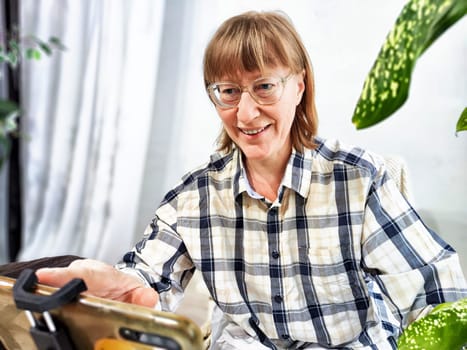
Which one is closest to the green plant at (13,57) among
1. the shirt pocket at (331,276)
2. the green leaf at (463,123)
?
the shirt pocket at (331,276)

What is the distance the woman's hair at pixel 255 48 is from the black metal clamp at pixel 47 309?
671mm

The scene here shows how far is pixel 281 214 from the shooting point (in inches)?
47.7

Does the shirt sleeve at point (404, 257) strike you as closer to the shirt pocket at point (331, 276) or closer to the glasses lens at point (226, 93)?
the shirt pocket at point (331, 276)

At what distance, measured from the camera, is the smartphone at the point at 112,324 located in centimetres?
51

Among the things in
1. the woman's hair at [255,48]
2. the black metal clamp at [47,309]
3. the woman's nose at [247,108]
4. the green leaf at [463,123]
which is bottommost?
the black metal clamp at [47,309]

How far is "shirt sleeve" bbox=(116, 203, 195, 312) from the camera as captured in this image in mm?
1172

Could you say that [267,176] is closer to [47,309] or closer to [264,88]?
[264,88]

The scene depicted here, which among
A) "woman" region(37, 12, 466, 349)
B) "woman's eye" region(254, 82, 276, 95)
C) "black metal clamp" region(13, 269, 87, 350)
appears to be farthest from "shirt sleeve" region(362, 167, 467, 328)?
"black metal clamp" region(13, 269, 87, 350)

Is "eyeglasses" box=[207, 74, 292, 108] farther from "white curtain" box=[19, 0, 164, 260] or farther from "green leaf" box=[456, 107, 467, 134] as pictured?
"white curtain" box=[19, 0, 164, 260]

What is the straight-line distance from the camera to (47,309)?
0.55 metres

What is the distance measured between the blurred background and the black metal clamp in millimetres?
1885

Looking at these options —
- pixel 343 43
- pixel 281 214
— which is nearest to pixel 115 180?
pixel 343 43

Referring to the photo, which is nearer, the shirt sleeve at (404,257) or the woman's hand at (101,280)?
the woman's hand at (101,280)

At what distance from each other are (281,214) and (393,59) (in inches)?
34.1
